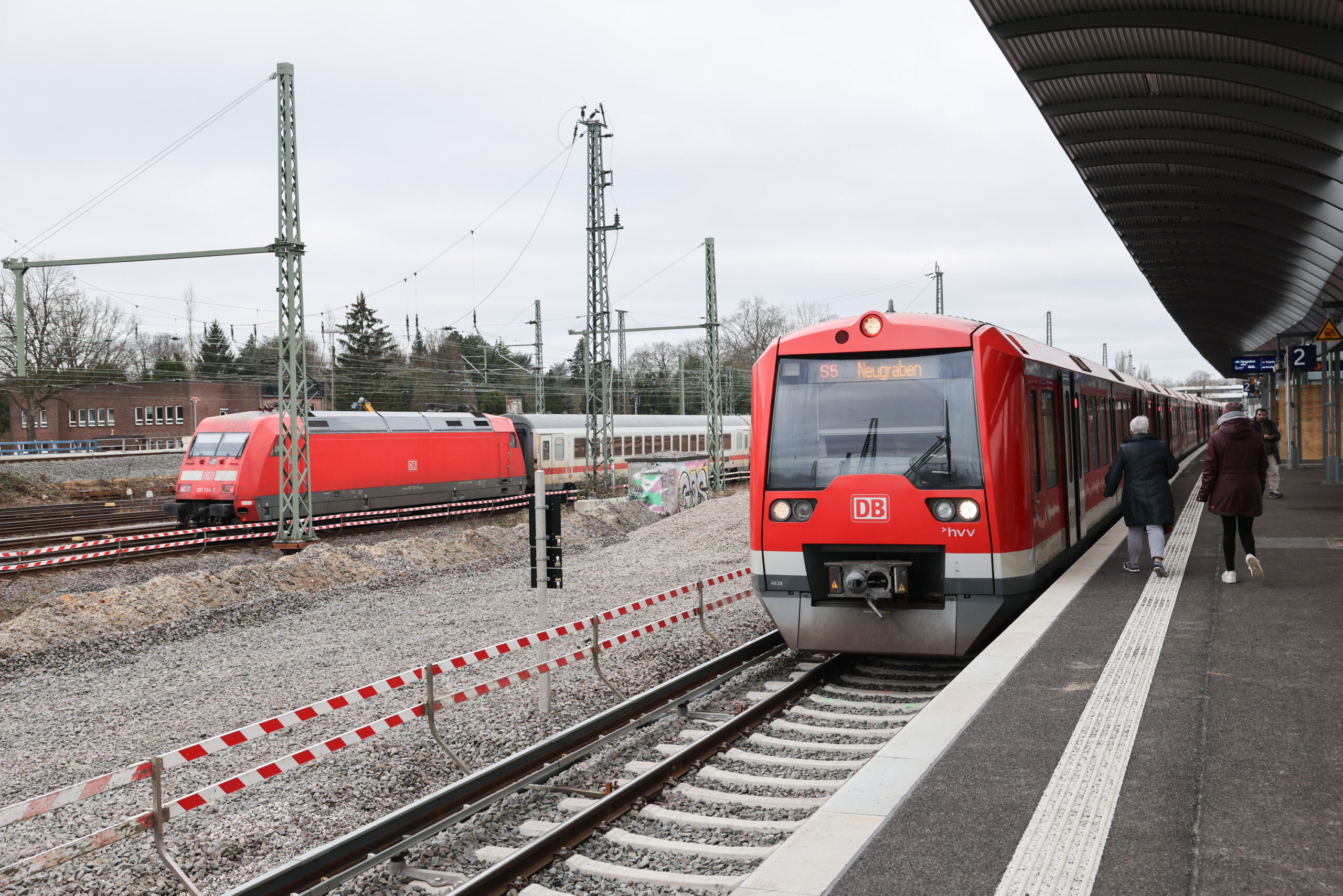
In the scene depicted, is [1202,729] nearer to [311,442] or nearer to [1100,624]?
[1100,624]

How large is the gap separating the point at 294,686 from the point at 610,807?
5206 millimetres

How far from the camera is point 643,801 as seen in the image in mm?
6250

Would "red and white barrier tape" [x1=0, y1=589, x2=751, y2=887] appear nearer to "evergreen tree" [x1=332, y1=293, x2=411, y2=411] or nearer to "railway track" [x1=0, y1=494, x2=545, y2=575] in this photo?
"railway track" [x1=0, y1=494, x2=545, y2=575]

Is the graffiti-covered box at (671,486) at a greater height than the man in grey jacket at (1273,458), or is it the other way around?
the man in grey jacket at (1273,458)

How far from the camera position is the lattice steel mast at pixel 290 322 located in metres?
18.0

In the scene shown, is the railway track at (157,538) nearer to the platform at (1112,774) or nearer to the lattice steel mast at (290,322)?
the lattice steel mast at (290,322)

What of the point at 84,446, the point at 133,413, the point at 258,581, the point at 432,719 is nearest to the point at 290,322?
the point at 258,581

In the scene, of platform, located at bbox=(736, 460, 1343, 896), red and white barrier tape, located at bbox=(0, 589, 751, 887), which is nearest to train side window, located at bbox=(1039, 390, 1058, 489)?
platform, located at bbox=(736, 460, 1343, 896)

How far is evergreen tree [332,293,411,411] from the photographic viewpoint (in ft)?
199

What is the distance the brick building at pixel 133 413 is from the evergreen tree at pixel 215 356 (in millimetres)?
3221

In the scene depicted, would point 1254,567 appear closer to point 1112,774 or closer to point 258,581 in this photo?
point 1112,774

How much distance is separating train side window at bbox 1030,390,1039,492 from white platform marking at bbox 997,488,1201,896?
1.68 meters

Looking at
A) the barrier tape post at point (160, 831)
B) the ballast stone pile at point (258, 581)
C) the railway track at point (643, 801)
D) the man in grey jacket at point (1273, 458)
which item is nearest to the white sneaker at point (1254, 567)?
the railway track at point (643, 801)

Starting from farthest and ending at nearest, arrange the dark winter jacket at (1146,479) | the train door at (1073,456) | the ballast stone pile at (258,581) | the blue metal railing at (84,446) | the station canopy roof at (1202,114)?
the blue metal railing at (84,446)
the ballast stone pile at (258,581)
the train door at (1073,456)
the dark winter jacket at (1146,479)
the station canopy roof at (1202,114)
